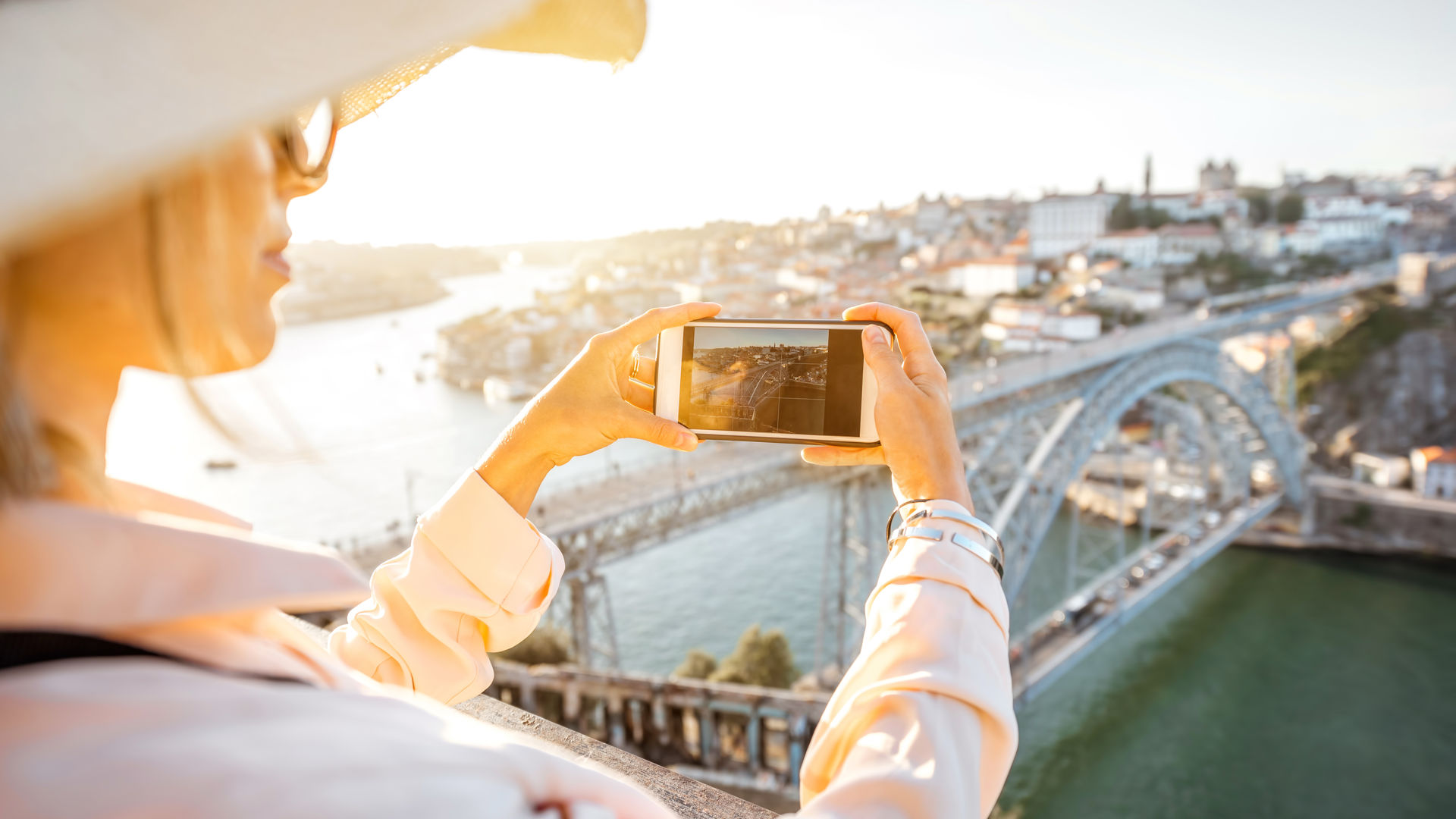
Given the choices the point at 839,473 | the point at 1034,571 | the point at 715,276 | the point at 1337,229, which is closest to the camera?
the point at 839,473

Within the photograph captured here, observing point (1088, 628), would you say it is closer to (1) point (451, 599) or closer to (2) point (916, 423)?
(2) point (916, 423)

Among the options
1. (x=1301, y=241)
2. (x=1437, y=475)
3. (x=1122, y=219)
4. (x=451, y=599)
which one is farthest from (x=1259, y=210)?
(x=451, y=599)

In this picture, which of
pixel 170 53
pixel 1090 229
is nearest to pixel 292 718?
pixel 170 53

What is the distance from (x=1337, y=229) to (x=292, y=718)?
44.6 m

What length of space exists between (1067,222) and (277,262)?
43.4 m

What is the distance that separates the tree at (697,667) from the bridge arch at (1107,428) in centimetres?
407

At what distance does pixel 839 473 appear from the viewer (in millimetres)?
9172

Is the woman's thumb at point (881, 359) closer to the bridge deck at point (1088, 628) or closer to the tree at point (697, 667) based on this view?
the bridge deck at point (1088, 628)

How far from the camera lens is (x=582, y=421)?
88 centimetres

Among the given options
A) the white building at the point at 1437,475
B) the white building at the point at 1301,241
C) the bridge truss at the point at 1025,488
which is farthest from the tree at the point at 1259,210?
the bridge truss at the point at 1025,488

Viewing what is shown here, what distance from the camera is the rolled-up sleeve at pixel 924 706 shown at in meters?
0.46

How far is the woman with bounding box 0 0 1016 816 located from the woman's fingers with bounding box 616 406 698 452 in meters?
0.44

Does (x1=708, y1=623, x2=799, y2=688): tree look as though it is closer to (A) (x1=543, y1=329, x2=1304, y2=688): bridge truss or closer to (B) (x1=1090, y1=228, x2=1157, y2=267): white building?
(A) (x1=543, y1=329, x2=1304, y2=688): bridge truss

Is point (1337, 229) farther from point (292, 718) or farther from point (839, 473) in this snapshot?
point (292, 718)
